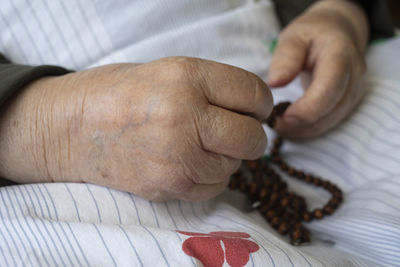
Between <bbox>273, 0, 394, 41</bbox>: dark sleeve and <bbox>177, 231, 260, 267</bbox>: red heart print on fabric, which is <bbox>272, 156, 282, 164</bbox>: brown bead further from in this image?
<bbox>273, 0, 394, 41</bbox>: dark sleeve

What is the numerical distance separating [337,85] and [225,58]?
0.25 meters

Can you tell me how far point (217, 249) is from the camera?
0.41m

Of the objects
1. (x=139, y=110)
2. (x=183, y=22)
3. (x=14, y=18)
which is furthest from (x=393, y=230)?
(x=14, y=18)

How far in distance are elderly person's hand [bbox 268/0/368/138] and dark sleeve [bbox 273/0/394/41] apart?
121mm

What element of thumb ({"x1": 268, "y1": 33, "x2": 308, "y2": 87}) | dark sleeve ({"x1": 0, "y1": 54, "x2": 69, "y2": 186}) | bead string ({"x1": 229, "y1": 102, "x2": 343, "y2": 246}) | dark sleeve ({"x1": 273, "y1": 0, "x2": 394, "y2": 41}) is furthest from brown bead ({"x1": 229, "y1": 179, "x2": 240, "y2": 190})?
dark sleeve ({"x1": 273, "y1": 0, "x2": 394, "y2": 41})

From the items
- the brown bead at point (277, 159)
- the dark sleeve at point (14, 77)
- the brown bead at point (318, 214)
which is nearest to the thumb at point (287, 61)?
the brown bead at point (277, 159)

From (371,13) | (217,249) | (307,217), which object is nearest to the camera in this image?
(217,249)

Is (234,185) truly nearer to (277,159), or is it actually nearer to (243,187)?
(243,187)

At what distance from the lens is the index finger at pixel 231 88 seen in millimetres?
468

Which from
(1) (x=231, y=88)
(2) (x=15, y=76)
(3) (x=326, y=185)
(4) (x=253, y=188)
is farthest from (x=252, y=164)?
(2) (x=15, y=76)

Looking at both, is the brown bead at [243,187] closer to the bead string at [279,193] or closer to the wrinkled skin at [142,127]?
the bead string at [279,193]

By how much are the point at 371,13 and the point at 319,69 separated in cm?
41

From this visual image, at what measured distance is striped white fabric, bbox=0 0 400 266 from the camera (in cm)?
41

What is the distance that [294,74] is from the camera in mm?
687
